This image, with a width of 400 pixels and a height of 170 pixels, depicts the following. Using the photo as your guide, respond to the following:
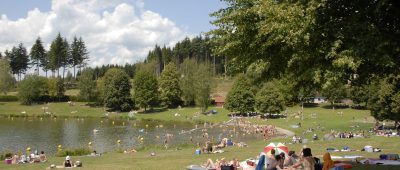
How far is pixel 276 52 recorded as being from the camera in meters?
14.4

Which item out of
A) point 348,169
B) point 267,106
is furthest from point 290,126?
point 348,169

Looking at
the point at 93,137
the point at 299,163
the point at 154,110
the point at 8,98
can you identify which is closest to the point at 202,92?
the point at 154,110

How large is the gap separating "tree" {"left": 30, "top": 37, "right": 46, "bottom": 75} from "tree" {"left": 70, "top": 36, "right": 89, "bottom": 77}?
965 centimetres

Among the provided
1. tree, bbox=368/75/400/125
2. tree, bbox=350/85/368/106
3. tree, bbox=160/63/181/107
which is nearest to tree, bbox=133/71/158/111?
tree, bbox=160/63/181/107

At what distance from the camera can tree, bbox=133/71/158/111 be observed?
3853 inches

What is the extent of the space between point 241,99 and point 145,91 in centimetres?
2606

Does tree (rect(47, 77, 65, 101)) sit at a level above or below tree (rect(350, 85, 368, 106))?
above

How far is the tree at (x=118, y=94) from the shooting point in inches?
3937

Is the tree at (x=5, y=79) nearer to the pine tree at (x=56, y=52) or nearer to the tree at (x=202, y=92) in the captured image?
the pine tree at (x=56, y=52)

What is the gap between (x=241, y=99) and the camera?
83125mm

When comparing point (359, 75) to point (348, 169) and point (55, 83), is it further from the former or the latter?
point (55, 83)

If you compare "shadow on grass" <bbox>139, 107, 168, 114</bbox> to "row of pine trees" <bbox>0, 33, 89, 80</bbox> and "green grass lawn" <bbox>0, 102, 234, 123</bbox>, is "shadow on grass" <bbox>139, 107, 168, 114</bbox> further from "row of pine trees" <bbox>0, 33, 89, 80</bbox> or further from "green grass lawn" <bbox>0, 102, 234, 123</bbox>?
"row of pine trees" <bbox>0, 33, 89, 80</bbox>

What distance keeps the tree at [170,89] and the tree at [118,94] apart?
27.5 feet

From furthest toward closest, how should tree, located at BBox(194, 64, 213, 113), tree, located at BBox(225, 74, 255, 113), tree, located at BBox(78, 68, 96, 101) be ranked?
tree, located at BBox(78, 68, 96, 101) < tree, located at BBox(194, 64, 213, 113) < tree, located at BBox(225, 74, 255, 113)
